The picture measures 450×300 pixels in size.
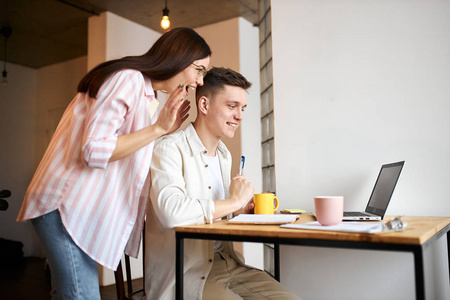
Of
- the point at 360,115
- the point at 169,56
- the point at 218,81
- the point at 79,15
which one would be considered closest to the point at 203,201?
the point at 169,56

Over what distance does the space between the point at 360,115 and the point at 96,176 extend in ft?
3.81

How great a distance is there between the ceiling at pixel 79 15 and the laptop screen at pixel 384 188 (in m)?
2.57

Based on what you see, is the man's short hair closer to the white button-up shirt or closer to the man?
the man

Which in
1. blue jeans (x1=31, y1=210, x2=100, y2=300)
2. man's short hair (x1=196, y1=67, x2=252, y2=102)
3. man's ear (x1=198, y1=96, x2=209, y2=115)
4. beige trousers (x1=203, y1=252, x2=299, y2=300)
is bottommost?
beige trousers (x1=203, y1=252, x2=299, y2=300)

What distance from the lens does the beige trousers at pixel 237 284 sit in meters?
1.29

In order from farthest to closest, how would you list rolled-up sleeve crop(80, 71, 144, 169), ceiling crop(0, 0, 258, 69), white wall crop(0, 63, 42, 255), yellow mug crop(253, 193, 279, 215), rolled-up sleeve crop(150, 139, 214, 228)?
white wall crop(0, 63, 42, 255)
ceiling crop(0, 0, 258, 69)
yellow mug crop(253, 193, 279, 215)
rolled-up sleeve crop(150, 139, 214, 228)
rolled-up sleeve crop(80, 71, 144, 169)

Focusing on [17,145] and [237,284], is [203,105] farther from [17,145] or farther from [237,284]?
[17,145]

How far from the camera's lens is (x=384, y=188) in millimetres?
1398

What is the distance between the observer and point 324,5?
1801 millimetres

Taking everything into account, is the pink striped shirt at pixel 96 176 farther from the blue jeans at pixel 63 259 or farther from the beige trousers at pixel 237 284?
the beige trousers at pixel 237 284

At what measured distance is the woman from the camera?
106 cm

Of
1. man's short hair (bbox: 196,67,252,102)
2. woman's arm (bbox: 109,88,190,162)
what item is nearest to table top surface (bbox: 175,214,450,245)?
woman's arm (bbox: 109,88,190,162)

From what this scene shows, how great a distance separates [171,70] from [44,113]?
184 inches

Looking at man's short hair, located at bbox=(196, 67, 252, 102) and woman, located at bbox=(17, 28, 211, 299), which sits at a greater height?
man's short hair, located at bbox=(196, 67, 252, 102)
